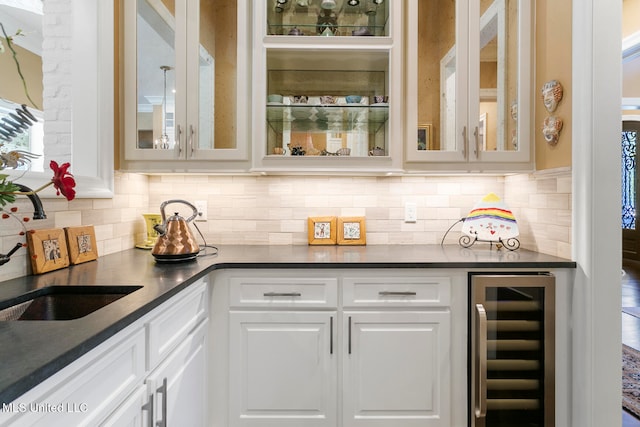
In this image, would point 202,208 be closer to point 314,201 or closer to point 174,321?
point 314,201

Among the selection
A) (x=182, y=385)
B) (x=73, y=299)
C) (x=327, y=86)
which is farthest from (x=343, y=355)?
(x=327, y=86)

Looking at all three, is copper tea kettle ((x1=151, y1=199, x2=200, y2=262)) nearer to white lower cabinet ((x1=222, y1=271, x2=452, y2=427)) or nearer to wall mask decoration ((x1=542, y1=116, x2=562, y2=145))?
white lower cabinet ((x1=222, y1=271, x2=452, y2=427))

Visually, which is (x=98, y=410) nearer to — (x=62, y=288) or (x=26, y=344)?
(x=26, y=344)

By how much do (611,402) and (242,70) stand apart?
7.70ft

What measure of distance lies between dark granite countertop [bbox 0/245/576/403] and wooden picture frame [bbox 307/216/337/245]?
75mm

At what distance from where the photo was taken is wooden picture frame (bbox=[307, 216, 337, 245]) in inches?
86.7

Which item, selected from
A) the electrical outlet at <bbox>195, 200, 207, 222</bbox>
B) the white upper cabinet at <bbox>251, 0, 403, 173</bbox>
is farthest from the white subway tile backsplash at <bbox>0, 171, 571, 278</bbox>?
the white upper cabinet at <bbox>251, 0, 403, 173</bbox>

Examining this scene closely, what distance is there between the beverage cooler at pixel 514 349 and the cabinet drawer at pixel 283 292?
2.21 ft

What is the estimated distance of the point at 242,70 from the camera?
6.18 feet

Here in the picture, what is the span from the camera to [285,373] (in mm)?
1643

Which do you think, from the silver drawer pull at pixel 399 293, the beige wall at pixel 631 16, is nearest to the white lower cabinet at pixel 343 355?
the silver drawer pull at pixel 399 293

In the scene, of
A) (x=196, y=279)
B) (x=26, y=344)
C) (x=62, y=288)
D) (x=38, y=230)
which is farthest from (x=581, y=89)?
(x=38, y=230)

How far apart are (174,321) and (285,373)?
25.0 inches

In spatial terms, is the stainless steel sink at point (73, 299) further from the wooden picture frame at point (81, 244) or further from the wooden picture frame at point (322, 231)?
the wooden picture frame at point (322, 231)
